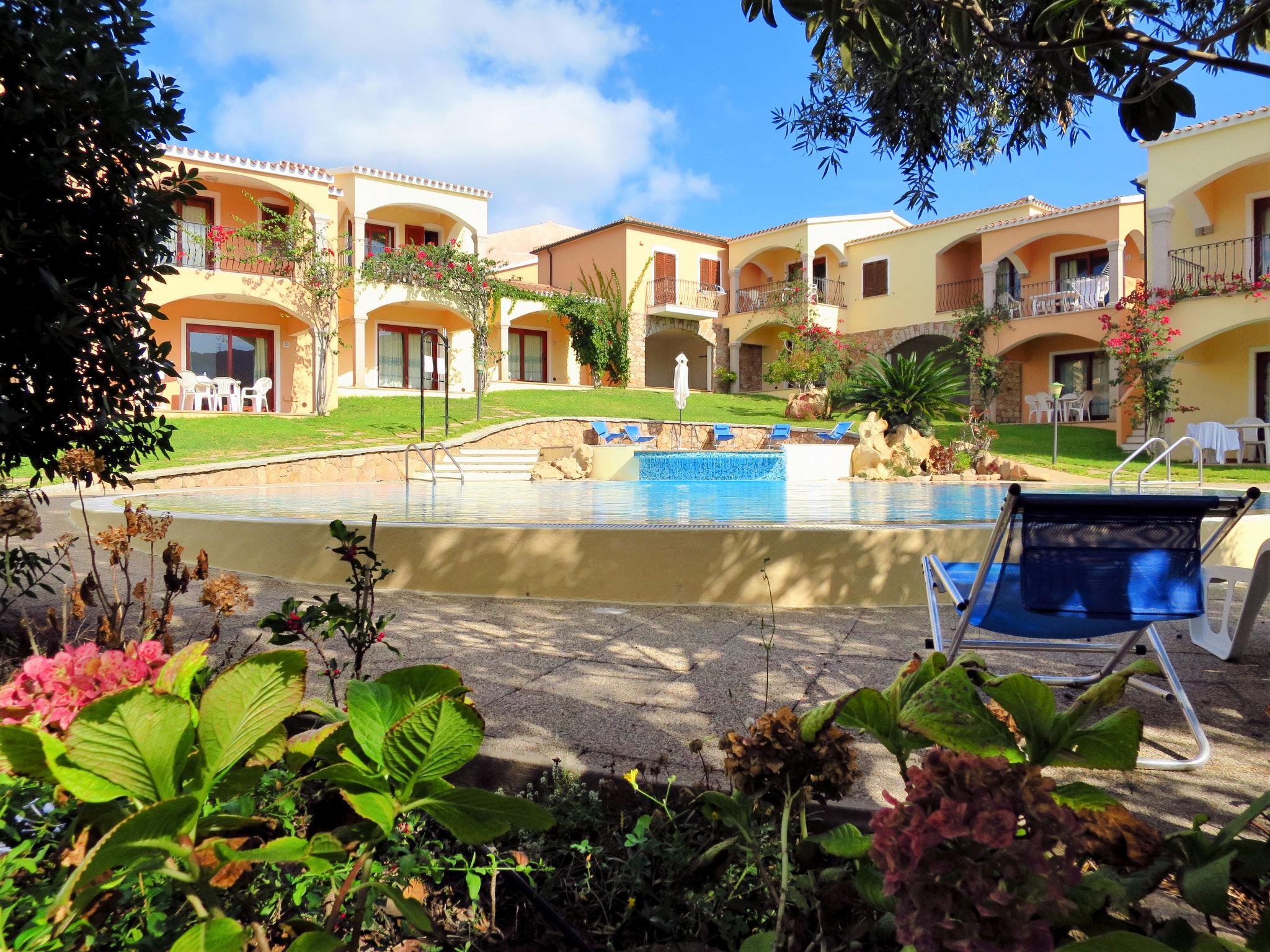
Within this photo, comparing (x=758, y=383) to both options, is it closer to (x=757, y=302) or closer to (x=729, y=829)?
(x=757, y=302)

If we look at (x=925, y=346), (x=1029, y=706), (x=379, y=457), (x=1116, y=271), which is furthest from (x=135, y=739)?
(x=925, y=346)

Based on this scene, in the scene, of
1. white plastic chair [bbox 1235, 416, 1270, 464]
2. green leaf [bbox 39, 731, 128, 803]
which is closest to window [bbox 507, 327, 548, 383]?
white plastic chair [bbox 1235, 416, 1270, 464]

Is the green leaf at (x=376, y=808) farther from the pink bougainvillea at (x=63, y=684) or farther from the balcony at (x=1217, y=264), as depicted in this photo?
the balcony at (x=1217, y=264)

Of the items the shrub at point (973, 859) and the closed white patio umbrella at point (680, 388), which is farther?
the closed white patio umbrella at point (680, 388)

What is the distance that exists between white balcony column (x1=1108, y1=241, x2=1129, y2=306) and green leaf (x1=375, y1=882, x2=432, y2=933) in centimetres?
2356

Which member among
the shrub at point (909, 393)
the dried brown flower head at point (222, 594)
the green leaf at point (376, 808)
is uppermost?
the shrub at point (909, 393)

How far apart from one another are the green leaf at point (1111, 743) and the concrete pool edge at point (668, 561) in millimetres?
3141

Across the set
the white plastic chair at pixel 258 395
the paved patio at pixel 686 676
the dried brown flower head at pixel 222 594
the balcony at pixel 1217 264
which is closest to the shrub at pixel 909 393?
the balcony at pixel 1217 264

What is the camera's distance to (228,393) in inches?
763

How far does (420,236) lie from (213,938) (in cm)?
2585

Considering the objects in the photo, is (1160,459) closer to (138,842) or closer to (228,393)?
(138,842)

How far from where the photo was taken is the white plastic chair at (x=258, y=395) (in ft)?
64.7

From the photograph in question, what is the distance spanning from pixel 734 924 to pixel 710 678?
5.41 ft

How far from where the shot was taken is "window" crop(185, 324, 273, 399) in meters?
21.0
